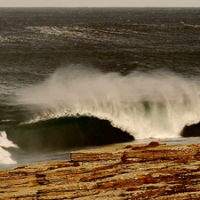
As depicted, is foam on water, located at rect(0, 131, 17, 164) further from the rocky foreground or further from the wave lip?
the rocky foreground

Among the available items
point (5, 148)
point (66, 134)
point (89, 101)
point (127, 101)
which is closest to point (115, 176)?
point (5, 148)

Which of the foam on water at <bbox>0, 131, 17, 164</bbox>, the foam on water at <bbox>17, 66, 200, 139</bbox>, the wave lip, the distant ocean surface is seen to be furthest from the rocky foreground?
the foam on water at <bbox>17, 66, 200, 139</bbox>

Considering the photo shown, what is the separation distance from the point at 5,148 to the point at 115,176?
15.8m

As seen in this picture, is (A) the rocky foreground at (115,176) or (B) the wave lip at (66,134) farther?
(B) the wave lip at (66,134)

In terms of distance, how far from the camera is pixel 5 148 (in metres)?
28.6

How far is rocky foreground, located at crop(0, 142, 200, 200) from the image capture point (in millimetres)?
14500

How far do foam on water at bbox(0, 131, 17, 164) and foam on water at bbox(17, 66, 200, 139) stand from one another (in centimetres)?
398

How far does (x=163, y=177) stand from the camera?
15109mm

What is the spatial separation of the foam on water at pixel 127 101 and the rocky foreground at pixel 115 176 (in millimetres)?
15357

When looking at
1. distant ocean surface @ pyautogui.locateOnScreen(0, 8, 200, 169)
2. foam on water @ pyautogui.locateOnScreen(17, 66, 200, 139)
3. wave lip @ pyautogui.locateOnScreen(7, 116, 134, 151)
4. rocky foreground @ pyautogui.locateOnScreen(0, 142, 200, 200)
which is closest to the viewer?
rocky foreground @ pyautogui.locateOnScreen(0, 142, 200, 200)

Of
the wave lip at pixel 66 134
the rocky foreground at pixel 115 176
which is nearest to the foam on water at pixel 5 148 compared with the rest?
the wave lip at pixel 66 134

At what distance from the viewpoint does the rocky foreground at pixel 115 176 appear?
14.5 meters

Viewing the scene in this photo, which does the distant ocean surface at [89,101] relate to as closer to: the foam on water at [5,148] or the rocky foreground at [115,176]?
Result: the foam on water at [5,148]

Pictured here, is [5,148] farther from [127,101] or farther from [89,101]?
[127,101]
